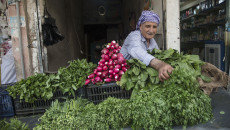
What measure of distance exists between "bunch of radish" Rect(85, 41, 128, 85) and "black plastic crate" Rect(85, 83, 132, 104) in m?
0.09

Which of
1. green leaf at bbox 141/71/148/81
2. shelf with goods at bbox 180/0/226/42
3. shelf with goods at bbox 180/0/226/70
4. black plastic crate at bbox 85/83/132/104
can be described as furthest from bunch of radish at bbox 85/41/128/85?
shelf with goods at bbox 180/0/226/42

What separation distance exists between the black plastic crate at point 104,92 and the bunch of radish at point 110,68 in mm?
93

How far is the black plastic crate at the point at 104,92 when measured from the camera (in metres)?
2.42

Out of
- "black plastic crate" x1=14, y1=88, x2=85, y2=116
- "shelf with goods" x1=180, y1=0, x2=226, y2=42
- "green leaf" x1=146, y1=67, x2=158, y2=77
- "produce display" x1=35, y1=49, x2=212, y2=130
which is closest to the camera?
"produce display" x1=35, y1=49, x2=212, y2=130

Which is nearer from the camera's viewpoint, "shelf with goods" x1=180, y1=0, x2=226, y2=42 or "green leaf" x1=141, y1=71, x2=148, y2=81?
"green leaf" x1=141, y1=71, x2=148, y2=81

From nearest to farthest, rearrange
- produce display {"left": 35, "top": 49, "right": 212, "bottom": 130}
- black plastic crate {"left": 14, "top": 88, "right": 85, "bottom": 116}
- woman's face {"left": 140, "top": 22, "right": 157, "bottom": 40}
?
1. produce display {"left": 35, "top": 49, "right": 212, "bottom": 130}
2. black plastic crate {"left": 14, "top": 88, "right": 85, "bottom": 116}
3. woman's face {"left": 140, "top": 22, "right": 157, "bottom": 40}

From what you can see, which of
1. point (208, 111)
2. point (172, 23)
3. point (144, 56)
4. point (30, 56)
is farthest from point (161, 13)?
point (30, 56)

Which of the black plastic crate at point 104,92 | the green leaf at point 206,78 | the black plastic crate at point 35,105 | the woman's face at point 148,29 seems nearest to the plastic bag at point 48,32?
the black plastic crate at point 35,105

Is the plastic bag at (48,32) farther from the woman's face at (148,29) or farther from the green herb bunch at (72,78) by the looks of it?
the woman's face at (148,29)

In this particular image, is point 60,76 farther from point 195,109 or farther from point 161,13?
point 161,13

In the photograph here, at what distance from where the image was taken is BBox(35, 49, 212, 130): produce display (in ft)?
5.70

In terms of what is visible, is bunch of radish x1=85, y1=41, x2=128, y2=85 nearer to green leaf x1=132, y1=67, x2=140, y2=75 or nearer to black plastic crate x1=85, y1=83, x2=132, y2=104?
black plastic crate x1=85, y1=83, x2=132, y2=104

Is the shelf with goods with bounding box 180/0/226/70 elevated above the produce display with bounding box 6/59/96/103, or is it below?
above

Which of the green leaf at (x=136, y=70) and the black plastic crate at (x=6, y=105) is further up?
the green leaf at (x=136, y=70)
